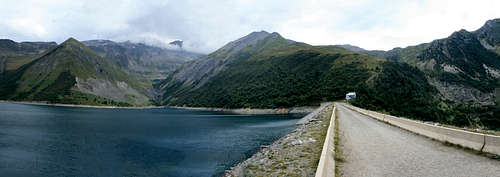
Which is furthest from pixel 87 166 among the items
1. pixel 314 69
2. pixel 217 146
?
pixel 314 69

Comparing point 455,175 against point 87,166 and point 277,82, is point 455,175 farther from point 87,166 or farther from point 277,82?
point 277,82

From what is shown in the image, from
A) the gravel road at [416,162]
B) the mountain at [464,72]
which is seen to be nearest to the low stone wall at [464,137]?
the gravel road at [416,162]

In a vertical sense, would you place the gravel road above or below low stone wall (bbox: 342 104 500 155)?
below

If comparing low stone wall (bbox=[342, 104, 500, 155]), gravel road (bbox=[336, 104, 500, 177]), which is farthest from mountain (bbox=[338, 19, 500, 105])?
gravel road (bbox=[336, 104, 500, 177])

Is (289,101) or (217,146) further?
(289,101)

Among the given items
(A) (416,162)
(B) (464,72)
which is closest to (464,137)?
(A) (416,162)

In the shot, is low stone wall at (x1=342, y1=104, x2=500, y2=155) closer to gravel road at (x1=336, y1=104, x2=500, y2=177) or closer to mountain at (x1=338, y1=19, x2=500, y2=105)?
gravel road at (x1=336, y1=104, x2=500, y2=177)

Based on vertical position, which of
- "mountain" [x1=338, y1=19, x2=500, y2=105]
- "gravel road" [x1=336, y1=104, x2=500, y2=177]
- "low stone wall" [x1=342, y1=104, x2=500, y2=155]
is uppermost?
"mountain" [x1=338, y1=19, x2=500, y2=105]

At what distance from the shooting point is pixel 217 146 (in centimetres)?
4197

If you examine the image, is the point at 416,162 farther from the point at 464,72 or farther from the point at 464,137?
the point at 464,72

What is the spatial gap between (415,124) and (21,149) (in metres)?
49.5

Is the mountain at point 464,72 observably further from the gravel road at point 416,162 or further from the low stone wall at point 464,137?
the gravel road at point 416,162

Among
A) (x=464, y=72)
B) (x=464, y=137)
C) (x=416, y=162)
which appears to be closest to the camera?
(x=416, y=162)

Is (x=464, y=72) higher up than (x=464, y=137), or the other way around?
(x=464, y=72)
